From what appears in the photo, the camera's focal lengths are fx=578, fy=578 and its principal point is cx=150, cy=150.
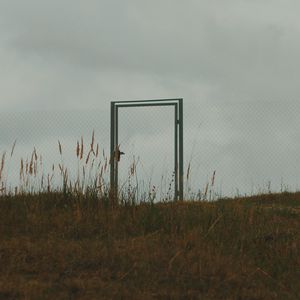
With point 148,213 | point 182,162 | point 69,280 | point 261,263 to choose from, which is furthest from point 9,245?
point 182,162

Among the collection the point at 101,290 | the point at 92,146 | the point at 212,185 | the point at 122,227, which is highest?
the point at 92,146

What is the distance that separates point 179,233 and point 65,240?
107cm

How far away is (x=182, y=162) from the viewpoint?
9.13 m

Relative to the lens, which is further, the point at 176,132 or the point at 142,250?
the point at 176,132

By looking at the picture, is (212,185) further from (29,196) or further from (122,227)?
(29,196)

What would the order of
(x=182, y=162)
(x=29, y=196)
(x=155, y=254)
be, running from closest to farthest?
1. (x=155, y=254)
2. (x=29, y=196)
3. (x=182, y=162)

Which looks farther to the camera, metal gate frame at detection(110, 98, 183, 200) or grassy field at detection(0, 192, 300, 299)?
metal gate frame at detection(110, 98, 183, 200)

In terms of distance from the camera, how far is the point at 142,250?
486 centimetres

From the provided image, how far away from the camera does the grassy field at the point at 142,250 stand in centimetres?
408

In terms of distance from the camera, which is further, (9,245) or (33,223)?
(33,223)

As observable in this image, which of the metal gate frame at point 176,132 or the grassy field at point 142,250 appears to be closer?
the grassy field at point 142,250

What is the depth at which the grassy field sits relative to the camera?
408cm

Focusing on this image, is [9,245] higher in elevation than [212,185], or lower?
lower

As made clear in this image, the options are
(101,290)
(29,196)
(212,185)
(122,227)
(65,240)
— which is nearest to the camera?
(101,290)
